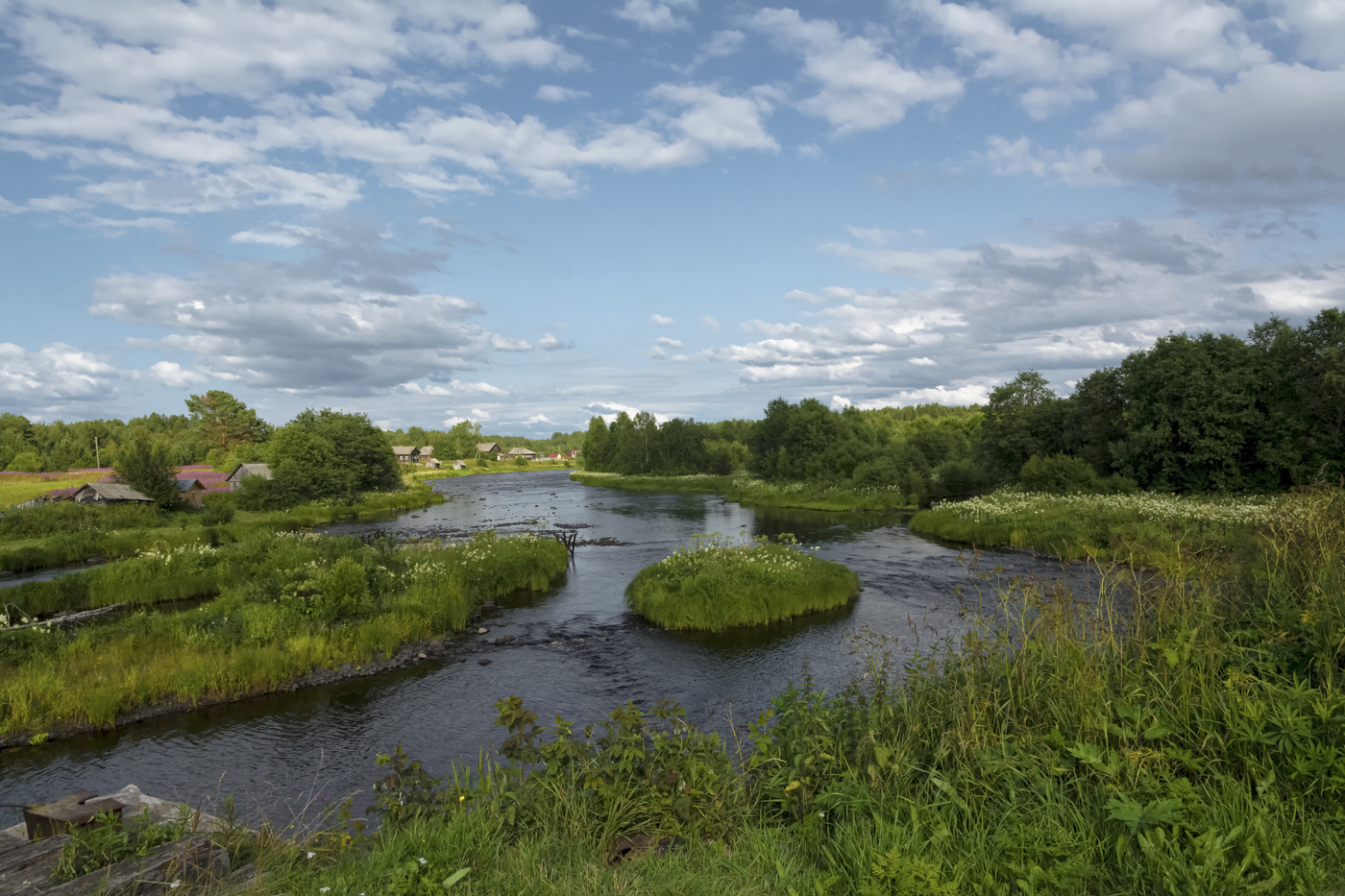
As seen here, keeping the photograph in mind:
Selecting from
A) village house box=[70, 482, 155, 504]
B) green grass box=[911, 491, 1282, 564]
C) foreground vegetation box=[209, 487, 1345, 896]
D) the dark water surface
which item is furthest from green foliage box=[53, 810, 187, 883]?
village house box=[70, 482, 155, 504]

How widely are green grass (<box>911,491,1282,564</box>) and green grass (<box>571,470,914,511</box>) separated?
13751 millimetres

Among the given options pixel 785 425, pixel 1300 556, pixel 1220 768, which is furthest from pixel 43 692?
pixel 785 425

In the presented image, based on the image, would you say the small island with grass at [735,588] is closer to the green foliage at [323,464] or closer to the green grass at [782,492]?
the green grass at [782,492]

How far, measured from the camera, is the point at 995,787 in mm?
5730

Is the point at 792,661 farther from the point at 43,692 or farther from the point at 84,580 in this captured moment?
the point at 84,580

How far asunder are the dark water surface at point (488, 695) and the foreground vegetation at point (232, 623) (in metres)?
0.68

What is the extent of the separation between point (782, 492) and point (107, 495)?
181 feet

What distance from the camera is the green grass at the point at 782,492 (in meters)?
57.3

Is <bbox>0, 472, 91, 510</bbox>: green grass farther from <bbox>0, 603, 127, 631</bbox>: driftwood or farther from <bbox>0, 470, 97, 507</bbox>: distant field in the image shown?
<bbox>0, 603, 127, 631</bbox>: driftwood

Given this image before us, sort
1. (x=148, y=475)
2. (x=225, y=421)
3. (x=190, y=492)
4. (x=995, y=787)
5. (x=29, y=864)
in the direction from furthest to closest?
(x=225, y=421), (x=190, y=492), (x=148, y=475), (x=995, y=787), (x=29, y=864)

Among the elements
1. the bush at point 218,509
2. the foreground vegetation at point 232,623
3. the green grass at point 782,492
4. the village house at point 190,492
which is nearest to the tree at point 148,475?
the village house at point 190,492

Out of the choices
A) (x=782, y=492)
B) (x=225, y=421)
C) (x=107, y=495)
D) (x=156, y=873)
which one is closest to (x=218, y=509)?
(x=107, y=495)

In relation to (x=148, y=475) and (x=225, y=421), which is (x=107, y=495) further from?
(x=225, y=421)

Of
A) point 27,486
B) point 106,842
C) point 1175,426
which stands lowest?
point 106,842
